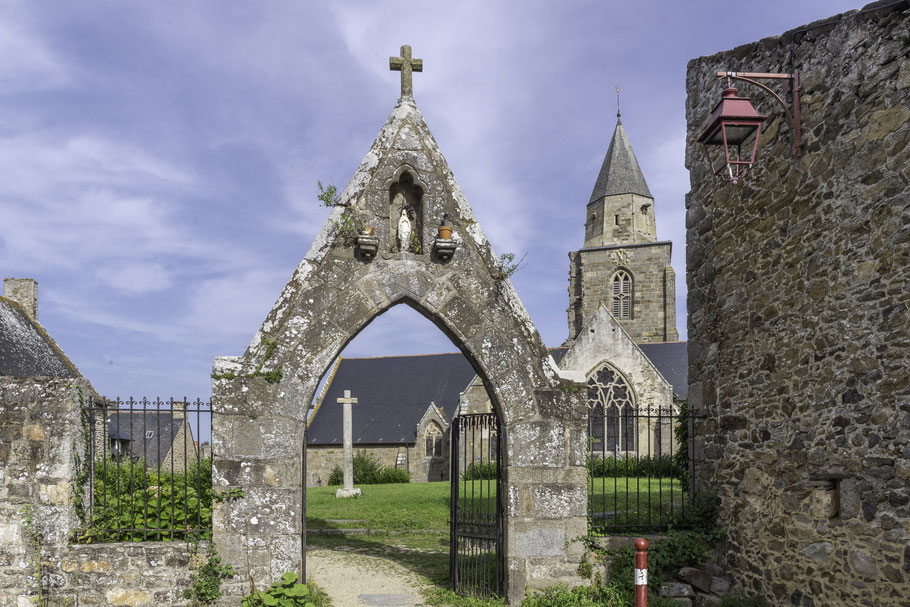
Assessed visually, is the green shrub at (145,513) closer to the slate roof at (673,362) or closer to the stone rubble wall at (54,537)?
the stone rubble wall at (54,537)

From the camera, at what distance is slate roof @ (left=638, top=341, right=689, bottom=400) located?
2700cm

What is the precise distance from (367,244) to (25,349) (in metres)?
13.6

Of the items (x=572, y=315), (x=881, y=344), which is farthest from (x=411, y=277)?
(x=572, y=315)

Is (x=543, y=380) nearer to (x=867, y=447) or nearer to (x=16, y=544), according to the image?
(x=867, y=447)

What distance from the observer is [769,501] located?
253 inches

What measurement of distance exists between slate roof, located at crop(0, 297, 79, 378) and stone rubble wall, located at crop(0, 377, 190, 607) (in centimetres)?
944

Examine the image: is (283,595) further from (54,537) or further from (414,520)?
(414,520)

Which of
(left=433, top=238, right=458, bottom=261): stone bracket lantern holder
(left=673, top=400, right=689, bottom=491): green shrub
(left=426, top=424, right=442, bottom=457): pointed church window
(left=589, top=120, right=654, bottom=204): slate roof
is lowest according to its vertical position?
(left=426, top=424, right=442, bottom=457): pointed church window

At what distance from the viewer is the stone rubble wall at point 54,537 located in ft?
20.8

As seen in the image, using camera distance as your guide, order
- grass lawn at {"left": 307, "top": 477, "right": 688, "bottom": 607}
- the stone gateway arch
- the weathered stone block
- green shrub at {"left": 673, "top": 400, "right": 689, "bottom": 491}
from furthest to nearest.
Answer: grass lawn at {"left": 307, "top": 477, "right": 688, "bottom": 607}, green shrub at {"left": 673, "top": 400, "right": 689, "bottom": 491}, the weathered stone block, the stone gateway arch

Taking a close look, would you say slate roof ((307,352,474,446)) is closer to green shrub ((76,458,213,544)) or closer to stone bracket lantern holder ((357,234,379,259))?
green shrub ((76,458,213,544))

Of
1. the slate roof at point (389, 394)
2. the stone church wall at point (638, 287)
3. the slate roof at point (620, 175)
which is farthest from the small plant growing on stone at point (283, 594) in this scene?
the slate roof at point (620, 175)

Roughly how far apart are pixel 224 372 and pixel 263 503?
3.94 ft

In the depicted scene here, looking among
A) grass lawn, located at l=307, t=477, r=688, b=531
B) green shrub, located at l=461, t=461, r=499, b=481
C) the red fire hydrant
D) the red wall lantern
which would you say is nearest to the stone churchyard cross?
grass lawn, located at l=307, t=477, r=688, b=531
